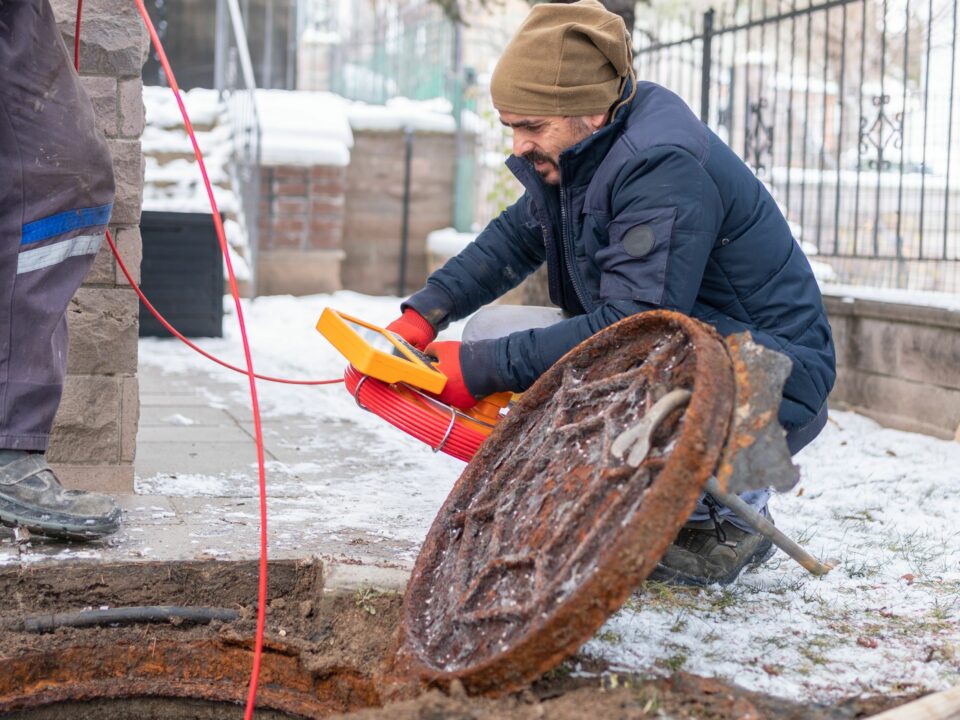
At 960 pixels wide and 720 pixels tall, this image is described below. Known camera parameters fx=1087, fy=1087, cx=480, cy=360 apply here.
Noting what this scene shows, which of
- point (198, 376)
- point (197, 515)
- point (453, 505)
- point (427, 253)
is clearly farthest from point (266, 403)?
point (427, 253)

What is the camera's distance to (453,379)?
2633 millimetres

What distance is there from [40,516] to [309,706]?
2.65ft

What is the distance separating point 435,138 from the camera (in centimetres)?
1097

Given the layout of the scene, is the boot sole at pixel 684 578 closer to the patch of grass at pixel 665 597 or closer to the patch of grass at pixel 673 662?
the patch of grass at pixel 665 597

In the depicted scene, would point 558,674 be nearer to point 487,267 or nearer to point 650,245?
point 650,245

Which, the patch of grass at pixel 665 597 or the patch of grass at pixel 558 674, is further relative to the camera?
the patch of grass at pixel 665 597

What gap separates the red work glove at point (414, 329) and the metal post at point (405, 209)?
26.3ft

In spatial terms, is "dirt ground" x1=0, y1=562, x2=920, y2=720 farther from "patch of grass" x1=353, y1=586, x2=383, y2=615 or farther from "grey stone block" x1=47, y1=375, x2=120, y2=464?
"grey stone block" x1=47, y1=375, x2=120, y2=464

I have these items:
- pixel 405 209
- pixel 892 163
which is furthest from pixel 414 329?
pixel 405 209

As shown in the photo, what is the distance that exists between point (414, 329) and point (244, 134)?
7.48 m

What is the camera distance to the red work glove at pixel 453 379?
2.63m

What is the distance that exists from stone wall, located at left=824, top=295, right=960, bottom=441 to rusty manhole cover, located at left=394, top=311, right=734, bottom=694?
3.15m

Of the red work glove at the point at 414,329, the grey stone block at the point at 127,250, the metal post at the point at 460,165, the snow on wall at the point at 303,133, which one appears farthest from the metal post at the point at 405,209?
the red work glove at the point at 414,329

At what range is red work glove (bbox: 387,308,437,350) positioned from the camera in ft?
9.64
